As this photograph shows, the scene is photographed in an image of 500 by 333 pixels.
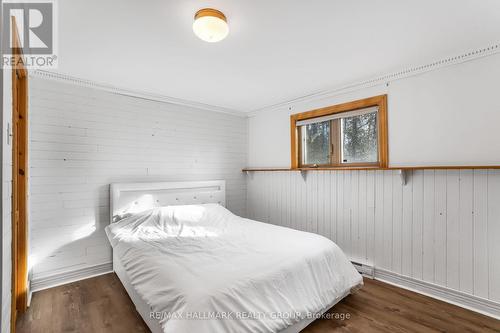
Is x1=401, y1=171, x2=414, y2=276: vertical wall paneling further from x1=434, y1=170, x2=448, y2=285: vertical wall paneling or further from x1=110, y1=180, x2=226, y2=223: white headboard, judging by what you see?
x1=110, y1=180, x2=226, y2=223: white headboard

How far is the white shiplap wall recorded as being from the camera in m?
2.73

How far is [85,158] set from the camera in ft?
9.78

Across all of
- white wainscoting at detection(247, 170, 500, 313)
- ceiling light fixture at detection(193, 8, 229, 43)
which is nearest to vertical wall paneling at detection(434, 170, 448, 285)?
white wainscoting at detection(247, 170, 500, 313)

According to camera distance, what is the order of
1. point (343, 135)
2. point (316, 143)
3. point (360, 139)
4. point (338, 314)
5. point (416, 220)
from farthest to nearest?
point (316, 143) → point (343, 135) → point (360, 139) → point (416, 220) → point (338, 314)

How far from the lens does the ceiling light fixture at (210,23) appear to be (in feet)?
5.52

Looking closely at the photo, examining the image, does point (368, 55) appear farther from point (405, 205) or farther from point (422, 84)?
point (405, 205)

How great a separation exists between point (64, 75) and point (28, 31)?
107 centimetres

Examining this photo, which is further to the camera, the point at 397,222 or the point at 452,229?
the point at 397,222

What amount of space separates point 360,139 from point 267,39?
1830 mm

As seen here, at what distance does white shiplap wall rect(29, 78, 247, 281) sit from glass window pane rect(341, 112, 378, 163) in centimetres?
228

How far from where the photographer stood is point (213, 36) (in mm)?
1765
